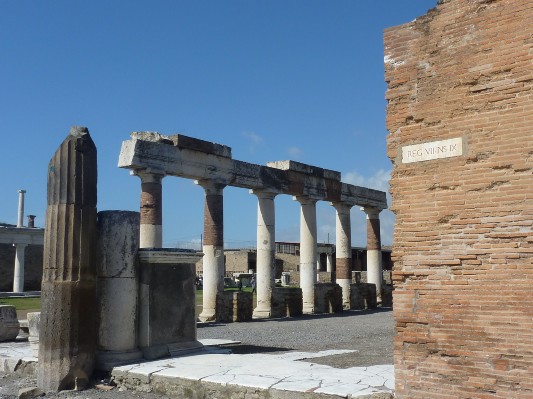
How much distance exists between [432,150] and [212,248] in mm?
10991

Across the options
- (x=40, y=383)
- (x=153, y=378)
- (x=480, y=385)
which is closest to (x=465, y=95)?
(x=480, y=385)

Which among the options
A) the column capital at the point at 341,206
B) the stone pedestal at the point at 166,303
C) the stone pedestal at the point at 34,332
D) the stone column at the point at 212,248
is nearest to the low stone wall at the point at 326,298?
the column capital at the point at 341,206

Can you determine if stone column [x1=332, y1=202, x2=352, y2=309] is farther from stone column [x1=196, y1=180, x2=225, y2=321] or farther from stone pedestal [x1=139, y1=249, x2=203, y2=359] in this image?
stone pedestal [x1=139, y1=249, x2=203, y2=359]

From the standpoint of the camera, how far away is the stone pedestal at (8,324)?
10844 mm

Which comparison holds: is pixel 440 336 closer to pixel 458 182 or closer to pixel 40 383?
pixel 458 182

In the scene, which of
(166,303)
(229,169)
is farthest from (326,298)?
(166,303)

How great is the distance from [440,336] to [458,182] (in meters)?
1.35

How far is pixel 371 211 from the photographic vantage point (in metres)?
23.0

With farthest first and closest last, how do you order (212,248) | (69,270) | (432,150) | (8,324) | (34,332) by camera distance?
(212,248), (8,324), (34,332), (69,270), (432,150)

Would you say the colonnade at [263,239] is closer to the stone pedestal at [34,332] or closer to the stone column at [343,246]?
the stone column at [343,246]

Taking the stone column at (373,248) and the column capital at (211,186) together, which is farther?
the stone column at (373,248)

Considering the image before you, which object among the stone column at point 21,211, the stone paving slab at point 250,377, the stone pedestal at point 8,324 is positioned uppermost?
the stone column at point 21,211

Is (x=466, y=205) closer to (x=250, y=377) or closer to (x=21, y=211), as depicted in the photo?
(x=250, y=377)

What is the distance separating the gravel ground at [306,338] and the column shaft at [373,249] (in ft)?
13.6
